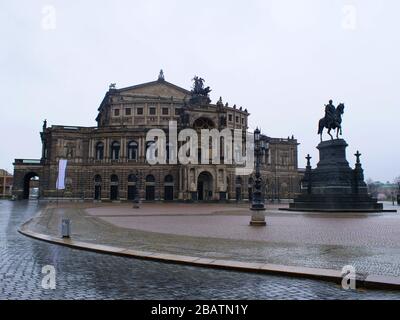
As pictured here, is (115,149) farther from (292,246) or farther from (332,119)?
(292,246)

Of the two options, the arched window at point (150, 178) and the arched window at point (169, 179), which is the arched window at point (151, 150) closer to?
the arched window at point (150, 178)

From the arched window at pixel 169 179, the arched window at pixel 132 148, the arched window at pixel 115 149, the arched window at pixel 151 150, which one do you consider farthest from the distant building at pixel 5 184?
the arched window at pixel 169 179

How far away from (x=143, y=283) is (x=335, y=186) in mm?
30784

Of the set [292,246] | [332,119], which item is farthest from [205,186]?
[292,246]

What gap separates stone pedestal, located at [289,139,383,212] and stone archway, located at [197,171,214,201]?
129 ft

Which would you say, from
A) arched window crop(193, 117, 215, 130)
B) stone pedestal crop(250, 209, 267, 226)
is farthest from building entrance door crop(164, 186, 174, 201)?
stone pedestal crop(250, 209, 267, 226)

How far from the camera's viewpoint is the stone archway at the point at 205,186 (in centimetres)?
7707

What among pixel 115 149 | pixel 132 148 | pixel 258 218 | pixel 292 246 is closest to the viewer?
pixel 292 246

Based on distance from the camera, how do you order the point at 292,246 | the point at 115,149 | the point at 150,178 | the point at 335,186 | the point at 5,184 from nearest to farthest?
the point at 292,246 → the point at 335,186 → the point at 150,178 → the point at 115,149 → the point at 5,184

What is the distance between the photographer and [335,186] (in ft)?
118

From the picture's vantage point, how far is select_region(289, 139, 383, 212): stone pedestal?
35.0 m

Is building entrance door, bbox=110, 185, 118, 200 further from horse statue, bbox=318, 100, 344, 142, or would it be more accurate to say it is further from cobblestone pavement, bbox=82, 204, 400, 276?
cobblestone pavement, bbox=82, 204, 400, 276
